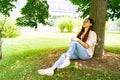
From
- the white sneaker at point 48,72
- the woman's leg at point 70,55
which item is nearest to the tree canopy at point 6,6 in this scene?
the woman's leg at point 70,55

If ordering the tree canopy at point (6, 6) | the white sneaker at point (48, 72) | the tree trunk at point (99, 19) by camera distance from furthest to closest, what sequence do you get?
1. the tree canopy at point (6, 6)
2. the tree trunk at point (99, 19)
3. the white sneaker at point (48, 72)

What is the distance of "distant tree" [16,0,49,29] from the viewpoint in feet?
35.2

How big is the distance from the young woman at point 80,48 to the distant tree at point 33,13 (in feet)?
11.2

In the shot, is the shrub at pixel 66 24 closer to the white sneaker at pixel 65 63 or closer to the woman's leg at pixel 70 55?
Result: the woman's leg at pixel 70 55

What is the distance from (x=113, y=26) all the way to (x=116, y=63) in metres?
27.3

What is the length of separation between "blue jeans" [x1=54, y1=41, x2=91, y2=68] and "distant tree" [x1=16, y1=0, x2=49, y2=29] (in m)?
3.54

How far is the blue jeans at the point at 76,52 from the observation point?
23.2ft

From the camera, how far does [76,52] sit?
293 inches

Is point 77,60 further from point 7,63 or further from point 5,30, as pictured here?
point 5,30

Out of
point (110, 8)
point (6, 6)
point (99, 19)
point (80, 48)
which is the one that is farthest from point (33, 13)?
point (80, 48)

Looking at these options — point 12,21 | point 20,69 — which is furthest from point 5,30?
point 20,69

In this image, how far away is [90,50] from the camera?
750cm

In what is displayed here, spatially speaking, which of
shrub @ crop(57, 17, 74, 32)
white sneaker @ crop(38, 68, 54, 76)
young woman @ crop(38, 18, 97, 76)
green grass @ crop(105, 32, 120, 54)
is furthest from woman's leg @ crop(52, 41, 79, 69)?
shrub @ crop(57, 17, 74, 32)

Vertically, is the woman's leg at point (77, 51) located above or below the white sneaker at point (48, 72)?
above
